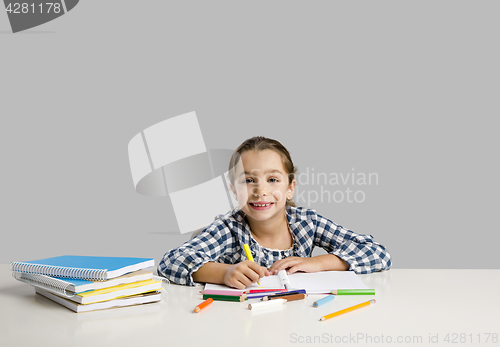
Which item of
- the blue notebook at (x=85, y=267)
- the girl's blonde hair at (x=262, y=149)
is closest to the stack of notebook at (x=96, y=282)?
the blue notebook at (x=85, y=267)

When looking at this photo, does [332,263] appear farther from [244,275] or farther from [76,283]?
[76,283]

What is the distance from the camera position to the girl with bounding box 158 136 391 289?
1549 mm

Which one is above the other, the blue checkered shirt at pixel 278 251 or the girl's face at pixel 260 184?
the girl's face at pixel 260 184

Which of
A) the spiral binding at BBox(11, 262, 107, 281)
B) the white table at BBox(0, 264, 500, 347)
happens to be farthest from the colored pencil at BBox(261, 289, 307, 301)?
the spiral binding at BBox(11, 262, 107, 281)

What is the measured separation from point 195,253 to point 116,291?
1.35 feet

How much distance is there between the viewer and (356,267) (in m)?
1.55

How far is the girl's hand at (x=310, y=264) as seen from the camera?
4.78 feet

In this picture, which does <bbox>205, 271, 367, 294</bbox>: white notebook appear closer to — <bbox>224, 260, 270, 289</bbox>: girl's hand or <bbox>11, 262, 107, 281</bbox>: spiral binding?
<bbox>224, 260, 270, 289</bbox>: girl's hand

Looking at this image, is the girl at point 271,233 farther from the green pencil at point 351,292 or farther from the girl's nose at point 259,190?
the green pencil at point 351,292

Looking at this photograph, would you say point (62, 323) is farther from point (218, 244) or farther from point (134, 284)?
point (218, 244)

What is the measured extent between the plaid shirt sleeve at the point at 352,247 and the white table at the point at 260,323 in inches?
10.7

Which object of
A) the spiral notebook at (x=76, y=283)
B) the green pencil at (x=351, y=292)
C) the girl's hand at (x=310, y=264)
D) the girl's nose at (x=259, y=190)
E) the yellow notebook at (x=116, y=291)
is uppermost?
the girl's nose at (x=259, y=190)

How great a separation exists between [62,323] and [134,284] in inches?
7.5

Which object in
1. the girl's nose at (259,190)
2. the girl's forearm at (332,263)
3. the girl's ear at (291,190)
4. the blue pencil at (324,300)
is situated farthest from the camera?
the girl's ear at (291,190)
